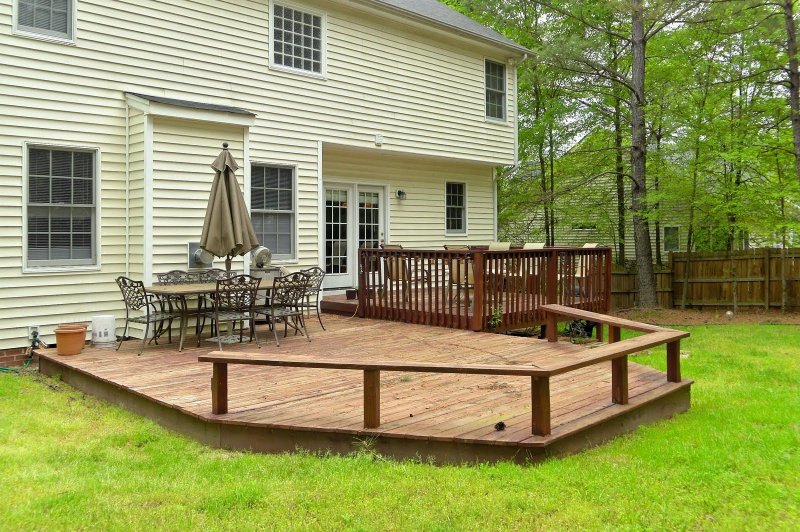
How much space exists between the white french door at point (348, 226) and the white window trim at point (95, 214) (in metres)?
4.15

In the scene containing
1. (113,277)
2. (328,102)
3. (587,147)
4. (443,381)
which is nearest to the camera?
(443,381)

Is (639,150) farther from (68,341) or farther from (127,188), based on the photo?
(68,341)

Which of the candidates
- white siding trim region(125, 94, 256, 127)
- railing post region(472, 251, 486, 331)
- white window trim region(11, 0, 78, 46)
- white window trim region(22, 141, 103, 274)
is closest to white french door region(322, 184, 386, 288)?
white siding trim region(125, 94, 256, 127)

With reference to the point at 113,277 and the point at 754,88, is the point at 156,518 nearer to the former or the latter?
the point at 113,277

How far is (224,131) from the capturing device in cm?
839

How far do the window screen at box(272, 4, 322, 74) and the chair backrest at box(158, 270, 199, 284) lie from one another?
400 centimetres

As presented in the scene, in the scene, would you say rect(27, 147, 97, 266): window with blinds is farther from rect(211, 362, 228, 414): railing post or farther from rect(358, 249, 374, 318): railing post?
rect(211, 362, 228, 414): railing post

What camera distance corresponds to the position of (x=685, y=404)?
18.5 feet

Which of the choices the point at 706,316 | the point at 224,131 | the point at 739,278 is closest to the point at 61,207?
the point at 224,131

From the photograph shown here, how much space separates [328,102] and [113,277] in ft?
15.3

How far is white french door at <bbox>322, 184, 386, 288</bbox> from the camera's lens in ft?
37.6

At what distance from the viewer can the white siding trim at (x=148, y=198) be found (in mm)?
7652

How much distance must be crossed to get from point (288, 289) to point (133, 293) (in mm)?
1732

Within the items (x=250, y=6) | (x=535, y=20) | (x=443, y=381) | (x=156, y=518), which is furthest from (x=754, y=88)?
(x=156, y=518)
